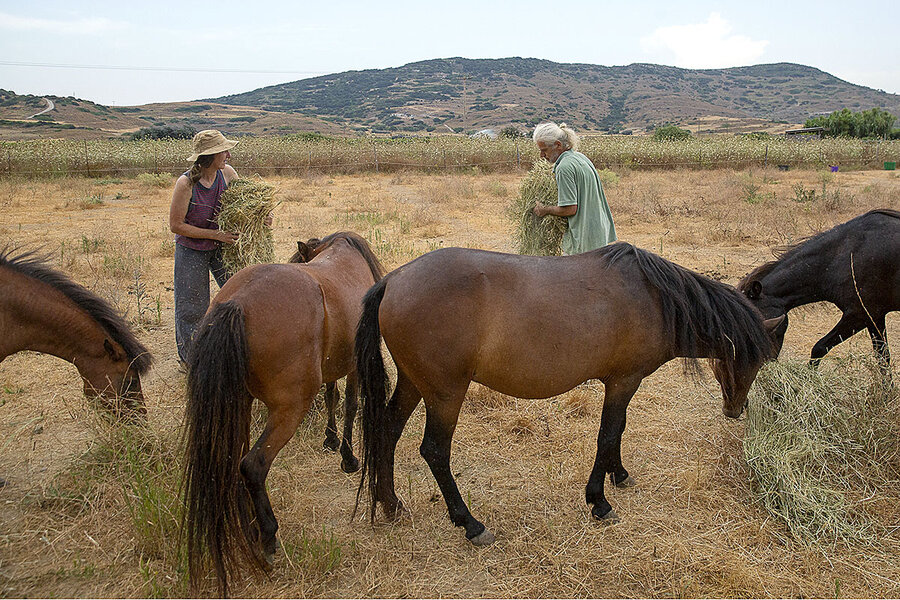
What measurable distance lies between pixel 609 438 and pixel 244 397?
1961 millimetres

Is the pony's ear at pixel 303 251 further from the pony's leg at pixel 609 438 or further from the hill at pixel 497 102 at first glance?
the hill at pixel 497 102

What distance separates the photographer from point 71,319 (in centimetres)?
333

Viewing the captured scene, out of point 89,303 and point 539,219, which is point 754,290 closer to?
point 539,219

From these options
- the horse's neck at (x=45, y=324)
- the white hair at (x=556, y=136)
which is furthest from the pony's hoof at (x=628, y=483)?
the horse's neck at (x=45, y=324)

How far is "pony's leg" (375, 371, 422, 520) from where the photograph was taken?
3.06 meters

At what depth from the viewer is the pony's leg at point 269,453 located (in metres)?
2.67

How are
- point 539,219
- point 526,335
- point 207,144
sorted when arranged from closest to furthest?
point 526,335 < point 207,144 < point 539,219

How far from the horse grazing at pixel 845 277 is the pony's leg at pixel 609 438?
5.70 feet

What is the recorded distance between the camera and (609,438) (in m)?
3.10

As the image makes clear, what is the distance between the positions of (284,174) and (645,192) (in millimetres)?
13788

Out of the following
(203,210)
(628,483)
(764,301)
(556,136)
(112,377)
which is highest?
(556,136)

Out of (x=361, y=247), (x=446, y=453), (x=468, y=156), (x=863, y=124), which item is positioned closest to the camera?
(x=446, y=453)

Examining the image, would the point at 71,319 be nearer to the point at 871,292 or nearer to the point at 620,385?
the point at 620,385

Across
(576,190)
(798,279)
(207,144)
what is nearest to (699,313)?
(576,190)
